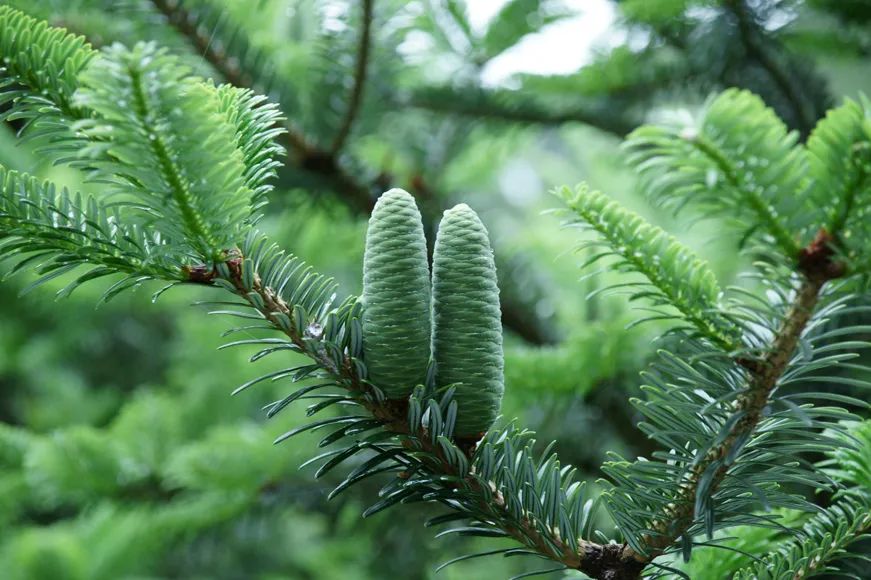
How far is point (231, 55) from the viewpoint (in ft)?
2.17

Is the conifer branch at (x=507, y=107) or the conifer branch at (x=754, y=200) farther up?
the conifer branch at (x=754, y=200)

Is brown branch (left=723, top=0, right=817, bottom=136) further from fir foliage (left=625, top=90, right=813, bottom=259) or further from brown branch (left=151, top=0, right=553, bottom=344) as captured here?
fir foliage (left=625, top=90, right=813, bottom=259)

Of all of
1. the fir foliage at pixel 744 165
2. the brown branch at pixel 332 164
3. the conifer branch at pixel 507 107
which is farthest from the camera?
the conifer branch at pixel 507 107

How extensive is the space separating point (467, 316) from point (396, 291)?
28mm

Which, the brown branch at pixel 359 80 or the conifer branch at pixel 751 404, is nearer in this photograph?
the conifer branch at pixel 751 404

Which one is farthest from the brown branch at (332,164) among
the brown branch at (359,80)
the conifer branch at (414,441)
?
the conifer branch at (414,441)

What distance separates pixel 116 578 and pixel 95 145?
0.77 metres

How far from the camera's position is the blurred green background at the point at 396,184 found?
66cm

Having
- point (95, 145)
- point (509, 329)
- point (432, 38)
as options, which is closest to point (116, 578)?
point (509, 329)

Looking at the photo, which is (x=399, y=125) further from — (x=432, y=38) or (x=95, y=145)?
(x=95, y=145)

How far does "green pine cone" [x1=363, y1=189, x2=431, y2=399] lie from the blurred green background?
30 centimetres

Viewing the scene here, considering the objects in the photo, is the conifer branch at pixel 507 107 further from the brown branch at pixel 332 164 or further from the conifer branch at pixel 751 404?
the conifer branch at pixel 751 404

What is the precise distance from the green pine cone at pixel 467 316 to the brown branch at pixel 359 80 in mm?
385

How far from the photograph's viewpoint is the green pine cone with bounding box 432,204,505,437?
1.00 feet
